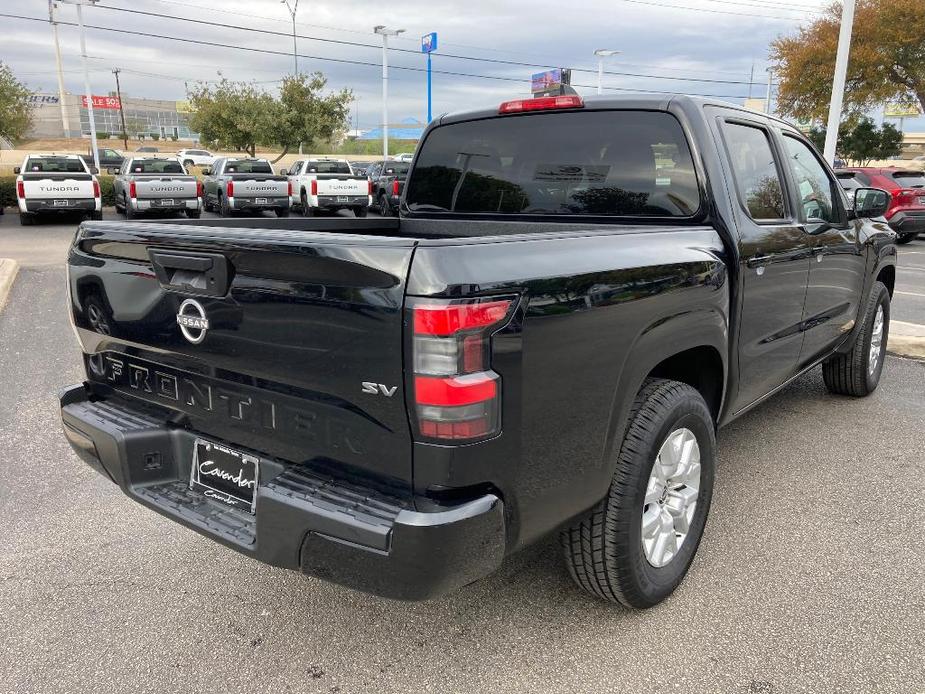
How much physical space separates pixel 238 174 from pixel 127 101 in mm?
107684

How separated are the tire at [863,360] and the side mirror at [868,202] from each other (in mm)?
630

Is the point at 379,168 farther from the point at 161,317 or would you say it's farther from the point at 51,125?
the point at 51,125

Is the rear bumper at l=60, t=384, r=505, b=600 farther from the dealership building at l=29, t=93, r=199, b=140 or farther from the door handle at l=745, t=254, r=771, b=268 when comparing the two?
the dealership building at l=29, t=93, r=199, b=140

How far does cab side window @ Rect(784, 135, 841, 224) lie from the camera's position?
3.85 metres

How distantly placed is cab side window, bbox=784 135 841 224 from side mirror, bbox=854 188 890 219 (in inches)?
11.7

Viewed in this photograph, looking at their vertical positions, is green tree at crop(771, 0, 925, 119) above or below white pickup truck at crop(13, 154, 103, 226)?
above

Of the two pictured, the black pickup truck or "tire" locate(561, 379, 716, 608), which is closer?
the black pickup truck

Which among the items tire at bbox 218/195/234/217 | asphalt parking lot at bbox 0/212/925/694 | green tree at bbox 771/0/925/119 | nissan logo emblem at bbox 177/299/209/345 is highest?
green tree at bbox 771/0/925/119

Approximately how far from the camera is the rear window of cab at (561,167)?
10.2 feet

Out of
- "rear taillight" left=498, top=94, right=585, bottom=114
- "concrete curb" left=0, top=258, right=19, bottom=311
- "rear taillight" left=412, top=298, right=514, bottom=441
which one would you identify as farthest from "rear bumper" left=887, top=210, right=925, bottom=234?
"rear taillight" left=412, top=298, right=514, bottom=441

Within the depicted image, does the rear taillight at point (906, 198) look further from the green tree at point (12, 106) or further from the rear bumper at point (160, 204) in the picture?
the green tree at point (12, 106)

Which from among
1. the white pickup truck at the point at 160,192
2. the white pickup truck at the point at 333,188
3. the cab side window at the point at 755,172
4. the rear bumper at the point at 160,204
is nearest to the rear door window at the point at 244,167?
the white pickup truck at the point at 333,188

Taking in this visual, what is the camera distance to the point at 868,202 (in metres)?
4.52

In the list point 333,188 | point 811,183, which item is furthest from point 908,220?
point 811,183
